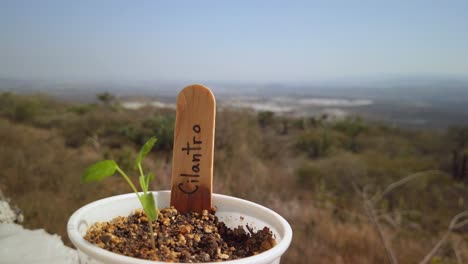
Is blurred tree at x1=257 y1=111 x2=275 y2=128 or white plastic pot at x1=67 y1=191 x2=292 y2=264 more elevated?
white plastic pot at x1=67 y1=191 x2=292 y2=264

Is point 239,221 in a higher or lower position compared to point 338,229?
higher

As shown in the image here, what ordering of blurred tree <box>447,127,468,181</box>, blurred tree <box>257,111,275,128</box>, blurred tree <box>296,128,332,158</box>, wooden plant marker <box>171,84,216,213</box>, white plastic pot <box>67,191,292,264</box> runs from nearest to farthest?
white plastic pot <box>67,191,292,264</box>
wooden plant marker <box>171,84,216,213</box>
blurred tree <box>447,127,468,181</box>
blurred tree <box>296,128,332,158</box>
blurred tree <box>257,111,275,128</box>

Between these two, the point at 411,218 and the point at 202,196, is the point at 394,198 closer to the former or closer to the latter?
the point at 411,218

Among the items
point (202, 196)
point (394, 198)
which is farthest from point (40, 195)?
point (394, 198)

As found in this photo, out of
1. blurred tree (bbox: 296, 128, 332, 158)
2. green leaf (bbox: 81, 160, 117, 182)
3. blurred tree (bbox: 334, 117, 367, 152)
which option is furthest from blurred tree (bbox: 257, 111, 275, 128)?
green leaf (bbox: 81, 160, 117, 182)

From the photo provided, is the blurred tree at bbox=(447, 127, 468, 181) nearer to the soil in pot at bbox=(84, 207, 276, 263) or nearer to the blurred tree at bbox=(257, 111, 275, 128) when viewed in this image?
the blurred tree at bbox=(257, 111, 275, 128)

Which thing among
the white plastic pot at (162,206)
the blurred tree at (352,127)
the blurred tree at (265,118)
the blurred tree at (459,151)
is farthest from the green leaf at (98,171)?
the blurred tree at (352,127)

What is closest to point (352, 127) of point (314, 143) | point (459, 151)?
point (314, 143)
